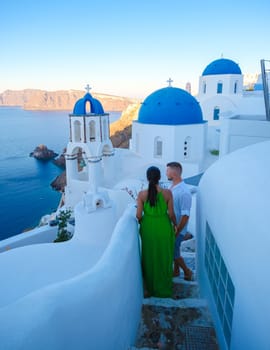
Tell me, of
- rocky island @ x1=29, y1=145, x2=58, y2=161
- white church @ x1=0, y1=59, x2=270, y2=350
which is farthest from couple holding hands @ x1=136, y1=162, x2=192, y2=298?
rocky island @ x1=29, y1=145, x2=58, y2=161

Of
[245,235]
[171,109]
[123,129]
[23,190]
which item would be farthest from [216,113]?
[123,129]

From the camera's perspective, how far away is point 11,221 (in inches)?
911

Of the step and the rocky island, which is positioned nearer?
the step

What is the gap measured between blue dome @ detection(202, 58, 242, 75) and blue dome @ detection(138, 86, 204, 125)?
784 cm

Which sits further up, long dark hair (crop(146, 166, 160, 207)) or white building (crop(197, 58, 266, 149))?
white building (crop(197, 58, 266, 149))

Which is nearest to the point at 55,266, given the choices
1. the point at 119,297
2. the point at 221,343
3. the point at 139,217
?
the point at 139,217

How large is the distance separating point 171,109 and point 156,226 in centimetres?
1294

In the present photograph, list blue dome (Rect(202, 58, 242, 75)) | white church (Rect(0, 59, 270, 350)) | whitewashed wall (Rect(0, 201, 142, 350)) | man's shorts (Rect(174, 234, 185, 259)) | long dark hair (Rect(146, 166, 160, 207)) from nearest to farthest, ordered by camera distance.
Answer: whitewashed wall (Rect(0, 201, 142, 350)) < white church (Rect(0, 59, 270, 350)) < long dark hair (Rect(146, 166, 160, 207)) < man's shorts (Rect(174, 234, 185, 259)) < blue dome (Rect(202, 58, 242, 75))

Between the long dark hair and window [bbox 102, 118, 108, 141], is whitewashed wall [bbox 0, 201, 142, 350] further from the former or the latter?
window [bbox 102, 118, 108, 141]

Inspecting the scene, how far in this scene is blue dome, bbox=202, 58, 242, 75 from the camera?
21672mm

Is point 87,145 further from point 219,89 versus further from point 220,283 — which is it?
point 219,89

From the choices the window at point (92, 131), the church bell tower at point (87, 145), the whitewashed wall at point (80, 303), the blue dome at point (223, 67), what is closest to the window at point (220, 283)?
the whitewashed wall at point (80, 303)

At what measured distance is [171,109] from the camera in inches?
594

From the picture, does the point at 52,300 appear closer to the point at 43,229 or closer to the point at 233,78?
the point at 43,229
